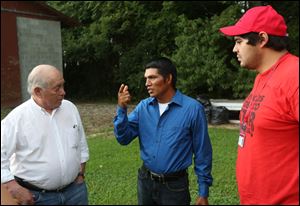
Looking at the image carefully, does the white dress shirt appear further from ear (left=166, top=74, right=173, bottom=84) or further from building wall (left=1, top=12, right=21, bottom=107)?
building wall (left=1, top=12, right=21, bottom=107)

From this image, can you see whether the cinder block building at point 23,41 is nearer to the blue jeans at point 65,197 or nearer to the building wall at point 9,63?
the building wall at point 9,63

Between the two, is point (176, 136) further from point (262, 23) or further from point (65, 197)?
point (262, 23)

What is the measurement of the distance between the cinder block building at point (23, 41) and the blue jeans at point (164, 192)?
14277mm

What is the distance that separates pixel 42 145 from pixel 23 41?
49.9 feet

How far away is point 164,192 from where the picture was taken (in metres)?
3.05

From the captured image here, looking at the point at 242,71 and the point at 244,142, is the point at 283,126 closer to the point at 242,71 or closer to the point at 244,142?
the point at 244,142

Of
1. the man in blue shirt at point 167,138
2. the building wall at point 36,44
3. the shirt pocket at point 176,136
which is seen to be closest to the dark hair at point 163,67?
the man in blue shirt at point 167,138

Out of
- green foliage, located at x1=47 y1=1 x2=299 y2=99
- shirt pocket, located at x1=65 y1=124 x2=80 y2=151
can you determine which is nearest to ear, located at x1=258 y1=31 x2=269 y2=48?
shirt pocket, located at x1=65 y1=124 x2=80 y2=151

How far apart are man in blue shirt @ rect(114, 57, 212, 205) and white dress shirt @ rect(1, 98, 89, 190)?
1.61ft

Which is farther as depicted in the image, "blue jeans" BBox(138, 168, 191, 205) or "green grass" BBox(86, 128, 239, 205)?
"green grass" BBox(86, 128, 239, 205)

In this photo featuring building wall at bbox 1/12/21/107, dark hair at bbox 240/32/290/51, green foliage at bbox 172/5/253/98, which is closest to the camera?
dark hair at bbox 240/32/290/51

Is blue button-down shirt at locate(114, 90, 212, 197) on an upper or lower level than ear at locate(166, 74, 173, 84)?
lower

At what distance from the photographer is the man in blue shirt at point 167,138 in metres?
3.03

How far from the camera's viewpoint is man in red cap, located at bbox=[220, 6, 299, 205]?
199cm
